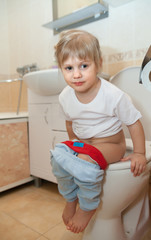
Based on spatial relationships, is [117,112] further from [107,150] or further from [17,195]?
[17,195]

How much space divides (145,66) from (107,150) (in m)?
0.31

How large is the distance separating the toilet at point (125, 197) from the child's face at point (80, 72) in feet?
0.97

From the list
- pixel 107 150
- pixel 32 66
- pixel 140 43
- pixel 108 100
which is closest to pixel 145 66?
pixel 108 100

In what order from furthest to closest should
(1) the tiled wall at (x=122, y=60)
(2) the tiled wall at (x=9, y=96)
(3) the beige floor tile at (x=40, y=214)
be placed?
(2) the tiled wall at (x=9, y=96) → (1) the tiled wall at (x=122, y=60) → (3) the beige floor tile at (x=40, y=214)

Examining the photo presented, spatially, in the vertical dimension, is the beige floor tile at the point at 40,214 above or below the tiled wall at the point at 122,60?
below

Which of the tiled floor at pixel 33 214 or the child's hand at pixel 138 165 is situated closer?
the child's hand at pixel 138 165

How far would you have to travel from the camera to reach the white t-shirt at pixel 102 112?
68 cm

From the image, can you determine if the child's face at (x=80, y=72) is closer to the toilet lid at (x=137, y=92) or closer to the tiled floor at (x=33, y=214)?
the toilet lid at (x=137, y=92)

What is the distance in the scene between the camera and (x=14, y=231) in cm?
95

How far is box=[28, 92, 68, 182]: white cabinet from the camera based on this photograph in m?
1.22

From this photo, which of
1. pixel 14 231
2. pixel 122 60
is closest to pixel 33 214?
pixel 14 231

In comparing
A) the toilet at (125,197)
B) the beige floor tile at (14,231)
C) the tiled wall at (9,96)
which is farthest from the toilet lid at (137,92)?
the tiled wall at (9,96)

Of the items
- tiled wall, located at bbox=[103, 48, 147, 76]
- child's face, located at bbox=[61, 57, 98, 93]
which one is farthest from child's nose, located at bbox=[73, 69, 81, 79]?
tiled wall, located at bbox=[103, 48, 147, 76]

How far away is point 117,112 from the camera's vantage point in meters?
0.70
